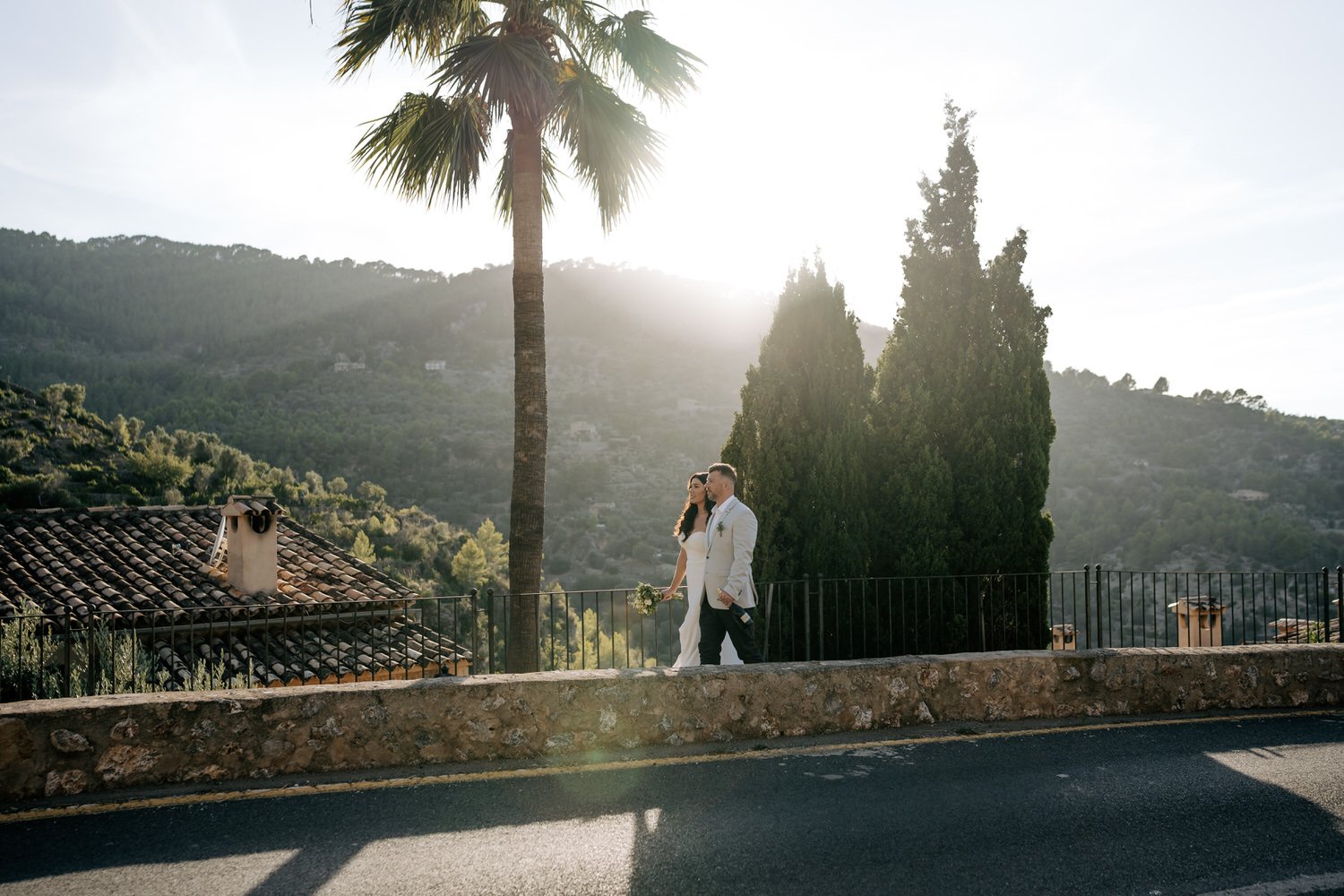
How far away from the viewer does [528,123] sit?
11914 millimetres

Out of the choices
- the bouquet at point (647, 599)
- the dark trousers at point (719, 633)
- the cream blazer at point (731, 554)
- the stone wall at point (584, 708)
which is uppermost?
the cream blazer at point (731, 554)

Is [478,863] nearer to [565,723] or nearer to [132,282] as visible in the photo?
[565,723]

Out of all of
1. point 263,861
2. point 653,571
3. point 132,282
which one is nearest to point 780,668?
point 263,861

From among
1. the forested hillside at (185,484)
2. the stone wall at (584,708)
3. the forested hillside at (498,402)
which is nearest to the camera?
the stone wall at (584,708)

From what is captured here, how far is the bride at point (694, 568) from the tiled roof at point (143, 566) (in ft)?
33.6

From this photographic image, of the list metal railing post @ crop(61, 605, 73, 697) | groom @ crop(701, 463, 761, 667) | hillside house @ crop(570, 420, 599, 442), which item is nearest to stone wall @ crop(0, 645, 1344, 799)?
groom @ crop(701, 463, 761, 667)

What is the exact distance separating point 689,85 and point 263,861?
A: 999cm

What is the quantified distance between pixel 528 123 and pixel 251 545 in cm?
1233

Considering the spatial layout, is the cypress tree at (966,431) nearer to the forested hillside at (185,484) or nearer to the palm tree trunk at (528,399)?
the palm tree trunk at (528,399)

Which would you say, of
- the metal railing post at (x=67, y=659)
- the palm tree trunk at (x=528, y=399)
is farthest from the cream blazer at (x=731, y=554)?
the metal railing post at (x=67, y=659)

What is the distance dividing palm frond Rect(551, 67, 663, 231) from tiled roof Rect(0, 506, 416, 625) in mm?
9145

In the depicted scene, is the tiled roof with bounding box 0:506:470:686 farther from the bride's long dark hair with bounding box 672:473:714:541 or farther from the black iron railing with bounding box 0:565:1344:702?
the bride's long dark hair with bounding box 672:473:714:541

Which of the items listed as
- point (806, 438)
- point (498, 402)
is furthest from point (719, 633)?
point (498, 402)

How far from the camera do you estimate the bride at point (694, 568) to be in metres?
8.35
